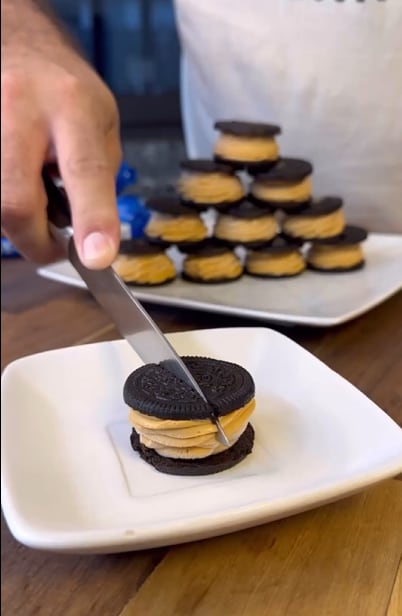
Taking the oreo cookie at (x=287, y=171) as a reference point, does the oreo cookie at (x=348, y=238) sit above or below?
below

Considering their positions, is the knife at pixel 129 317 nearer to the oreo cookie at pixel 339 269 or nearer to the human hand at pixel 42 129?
the human hand at pixel 42 129

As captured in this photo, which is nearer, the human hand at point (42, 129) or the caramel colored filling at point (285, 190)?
the human hand at point (42, 129)

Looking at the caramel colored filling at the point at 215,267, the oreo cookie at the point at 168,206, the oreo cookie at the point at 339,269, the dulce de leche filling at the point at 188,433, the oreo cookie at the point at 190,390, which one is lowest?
the caramel colored filling at the point at 215,267

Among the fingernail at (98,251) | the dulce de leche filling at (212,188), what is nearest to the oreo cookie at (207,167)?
the dulce de leche filling at (212,188)

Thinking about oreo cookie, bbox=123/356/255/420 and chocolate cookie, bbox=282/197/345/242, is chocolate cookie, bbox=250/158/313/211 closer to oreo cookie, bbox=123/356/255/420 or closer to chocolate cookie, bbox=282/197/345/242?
chocolate cookie, bbox=282/197/345/242

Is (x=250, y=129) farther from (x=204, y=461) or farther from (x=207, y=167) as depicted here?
(x=204, y=461)

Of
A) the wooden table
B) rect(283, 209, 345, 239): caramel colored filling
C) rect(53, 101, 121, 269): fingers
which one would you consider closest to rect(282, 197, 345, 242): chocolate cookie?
rect(283, 209, 345, 239): caramel colored filling
